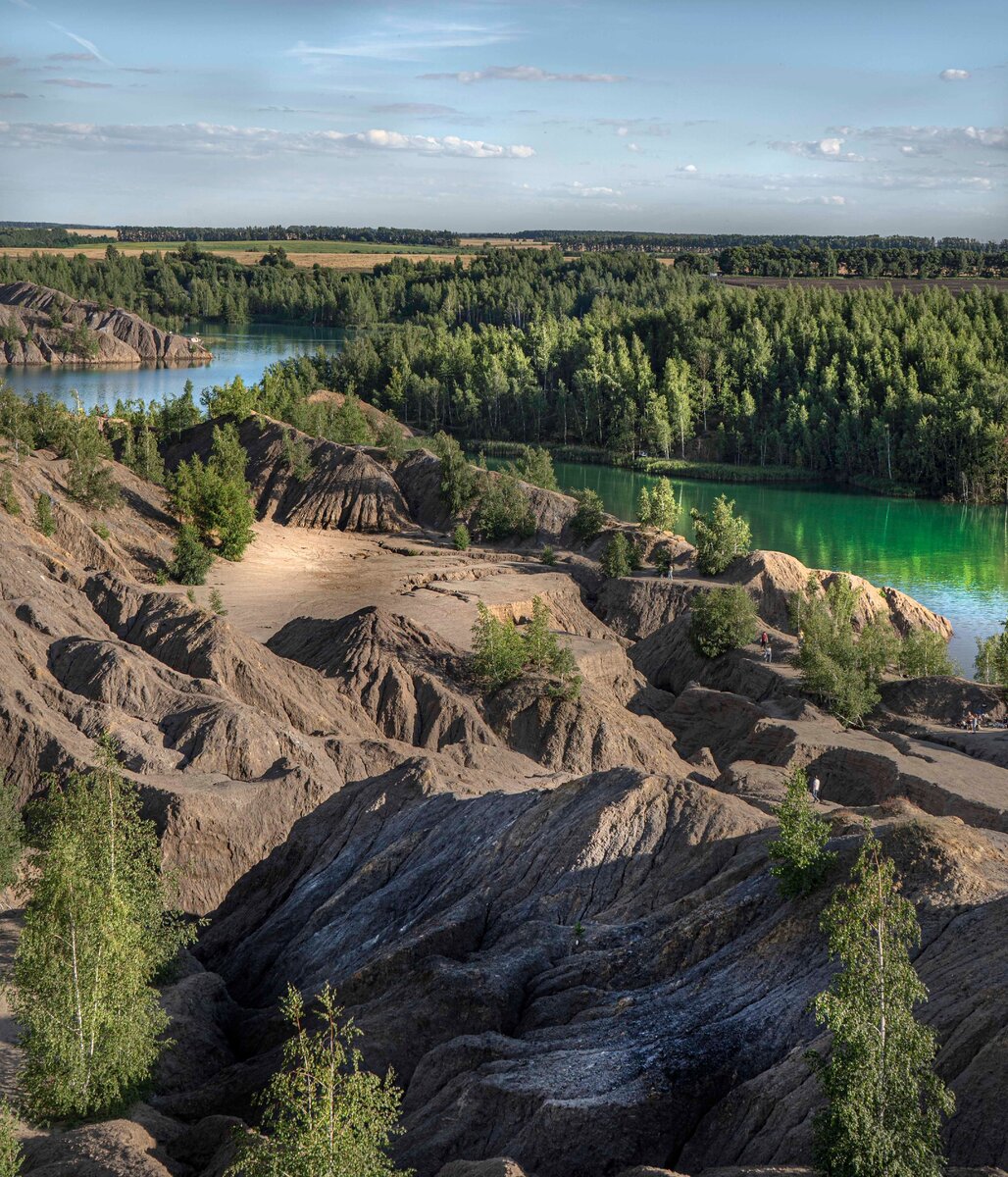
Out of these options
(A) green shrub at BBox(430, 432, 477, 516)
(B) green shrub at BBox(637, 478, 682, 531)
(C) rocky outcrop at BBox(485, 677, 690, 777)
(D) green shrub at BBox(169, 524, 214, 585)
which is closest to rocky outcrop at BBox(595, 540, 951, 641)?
(B) green shrub at BBox(637, 478, 682, 531)

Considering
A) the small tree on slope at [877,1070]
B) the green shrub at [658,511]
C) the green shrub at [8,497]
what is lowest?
the green shrub at [658,511]

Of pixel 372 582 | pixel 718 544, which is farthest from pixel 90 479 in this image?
pixel 718 544

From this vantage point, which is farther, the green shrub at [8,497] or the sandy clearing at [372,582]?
the green shrub at [8,497]

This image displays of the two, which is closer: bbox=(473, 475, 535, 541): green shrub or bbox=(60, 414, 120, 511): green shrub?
bbox=(60, 414, 120, 511): green shrub

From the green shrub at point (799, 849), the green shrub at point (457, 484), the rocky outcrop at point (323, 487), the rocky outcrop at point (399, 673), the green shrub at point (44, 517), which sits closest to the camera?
the green shrub at point (799, 849)

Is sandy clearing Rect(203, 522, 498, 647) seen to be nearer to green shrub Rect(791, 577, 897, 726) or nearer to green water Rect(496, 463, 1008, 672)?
green shrub Rect(791, 577, 897, 726)

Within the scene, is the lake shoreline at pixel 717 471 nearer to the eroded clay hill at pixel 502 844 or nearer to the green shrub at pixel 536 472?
the green shrub at pixel 536 472

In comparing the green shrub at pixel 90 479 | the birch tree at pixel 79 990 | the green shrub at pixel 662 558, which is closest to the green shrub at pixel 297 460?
the green shrub at pixel 90 479

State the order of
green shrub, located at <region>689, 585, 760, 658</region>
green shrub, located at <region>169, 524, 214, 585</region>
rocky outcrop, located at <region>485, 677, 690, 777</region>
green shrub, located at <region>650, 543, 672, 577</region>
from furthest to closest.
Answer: green shrub, located at <region>650, 543, 672, 577</region>
green shrub, located at <region>169, 524, 214, 585</region>
green shrub, located at <region>689, 585, 760, 658</region>
rocky outcrop, located at <region>485, 677, 690, 777</region>
